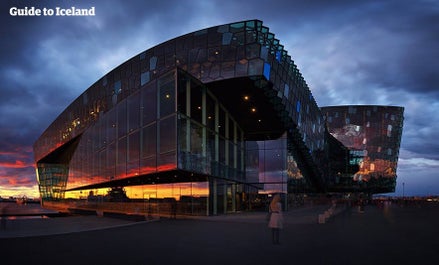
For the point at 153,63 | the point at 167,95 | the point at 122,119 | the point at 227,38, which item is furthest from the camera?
the point at 153,63

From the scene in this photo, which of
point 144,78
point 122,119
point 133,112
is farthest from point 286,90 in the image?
point 122,119

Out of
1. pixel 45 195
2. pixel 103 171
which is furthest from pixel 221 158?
pixel 45 195

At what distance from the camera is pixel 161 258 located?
9.58 meters

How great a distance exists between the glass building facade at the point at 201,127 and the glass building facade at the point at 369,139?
58917mm

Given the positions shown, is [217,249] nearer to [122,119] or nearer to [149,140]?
[149,140]

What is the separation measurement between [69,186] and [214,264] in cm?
5388

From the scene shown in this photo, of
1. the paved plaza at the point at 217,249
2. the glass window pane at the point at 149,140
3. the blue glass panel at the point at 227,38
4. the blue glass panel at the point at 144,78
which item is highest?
the blue glass panel at the point at 227,38

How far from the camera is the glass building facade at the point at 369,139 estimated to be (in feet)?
329

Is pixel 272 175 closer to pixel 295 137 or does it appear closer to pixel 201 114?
pixel 295 137

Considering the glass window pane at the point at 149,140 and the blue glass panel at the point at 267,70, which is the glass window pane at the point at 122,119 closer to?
the glass window pane at the point at 149,140

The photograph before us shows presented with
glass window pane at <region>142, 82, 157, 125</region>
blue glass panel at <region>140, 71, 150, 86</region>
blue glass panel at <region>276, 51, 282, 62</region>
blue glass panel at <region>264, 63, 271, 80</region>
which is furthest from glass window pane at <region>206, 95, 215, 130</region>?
blue glass panel at <region>140, 71, 150, 86</region>

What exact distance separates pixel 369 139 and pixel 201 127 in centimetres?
8495

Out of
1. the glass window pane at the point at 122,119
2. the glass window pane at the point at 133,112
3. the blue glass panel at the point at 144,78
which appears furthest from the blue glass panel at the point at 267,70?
the glass window pane at the point at 122,119

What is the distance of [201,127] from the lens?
2644 centimetres
